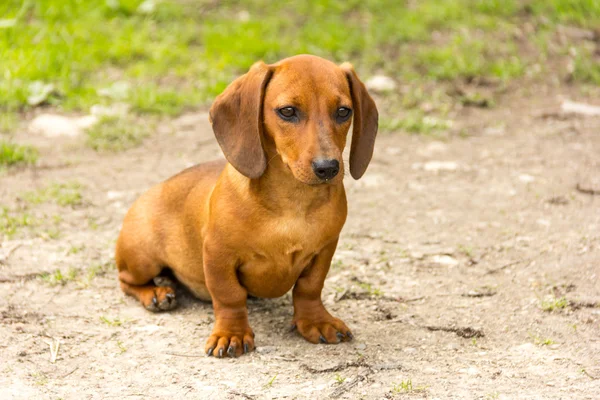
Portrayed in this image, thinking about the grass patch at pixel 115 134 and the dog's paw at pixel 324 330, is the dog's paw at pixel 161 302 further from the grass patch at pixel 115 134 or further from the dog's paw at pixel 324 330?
the grass patch at pixel 115 134

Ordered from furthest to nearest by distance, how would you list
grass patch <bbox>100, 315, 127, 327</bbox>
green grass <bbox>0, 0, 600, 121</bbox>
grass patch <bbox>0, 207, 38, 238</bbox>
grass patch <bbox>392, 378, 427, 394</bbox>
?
1. green grass <bbox>0, 0, 600, 121</bbox>
2. grass patch <bbox>0, 207, 38, 238</bbox>
3. grass patch <bbox>100, 315, 127, 327</bbox>
4. grass patch <bbox>392, 378, 427, 394</bbox>

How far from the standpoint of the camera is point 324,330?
4.42 meters

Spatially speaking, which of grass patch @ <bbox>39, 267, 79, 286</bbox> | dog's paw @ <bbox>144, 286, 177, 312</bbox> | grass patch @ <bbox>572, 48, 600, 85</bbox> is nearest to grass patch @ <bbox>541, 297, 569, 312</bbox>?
dog's paw @ <bbox>144, 286, 177, 312</bbox>

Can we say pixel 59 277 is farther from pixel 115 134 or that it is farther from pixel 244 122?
pixel 115 134

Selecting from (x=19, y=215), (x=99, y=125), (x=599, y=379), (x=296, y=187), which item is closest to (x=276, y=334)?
(x=296, y=187)

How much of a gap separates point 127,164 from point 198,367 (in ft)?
10.1

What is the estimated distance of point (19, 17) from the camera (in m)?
8.93

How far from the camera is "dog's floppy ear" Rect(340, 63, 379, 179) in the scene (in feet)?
14.2

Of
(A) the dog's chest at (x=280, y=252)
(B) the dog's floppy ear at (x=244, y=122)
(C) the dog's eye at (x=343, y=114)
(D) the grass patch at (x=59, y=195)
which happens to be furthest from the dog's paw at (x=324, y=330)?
(D) the grass patch at (x=59, y=195)

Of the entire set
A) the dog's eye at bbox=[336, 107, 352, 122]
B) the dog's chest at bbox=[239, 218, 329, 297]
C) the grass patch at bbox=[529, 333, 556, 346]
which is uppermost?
the dog's eye at bbox=[336, 107, 352, 122]

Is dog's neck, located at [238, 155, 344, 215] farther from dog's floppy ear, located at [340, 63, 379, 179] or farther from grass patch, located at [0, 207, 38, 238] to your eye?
grass patch, located at [0, 207, 38, 238]

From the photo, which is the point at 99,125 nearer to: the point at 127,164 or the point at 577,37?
the point at 127,164

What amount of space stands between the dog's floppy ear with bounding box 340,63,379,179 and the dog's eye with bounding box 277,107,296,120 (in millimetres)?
410

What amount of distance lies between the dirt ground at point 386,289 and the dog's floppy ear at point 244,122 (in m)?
0.89
